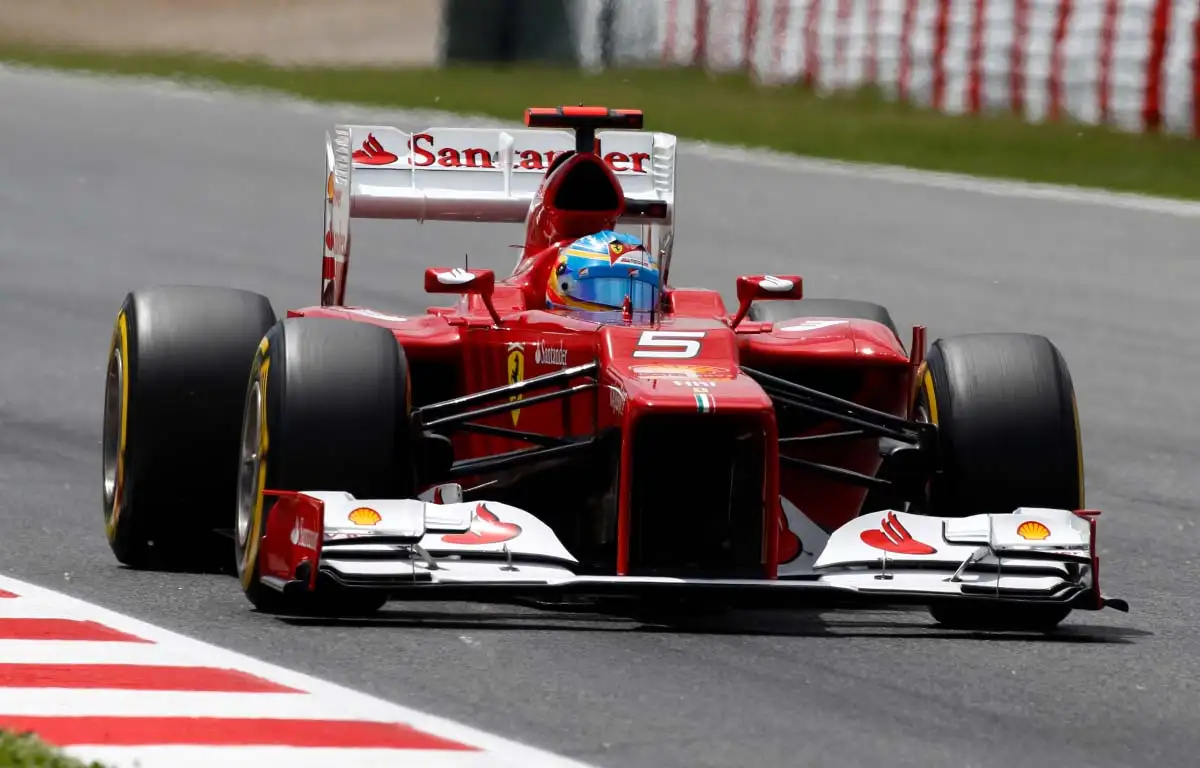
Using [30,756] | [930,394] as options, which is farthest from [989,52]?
[30,756]

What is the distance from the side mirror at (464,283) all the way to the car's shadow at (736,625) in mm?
1048

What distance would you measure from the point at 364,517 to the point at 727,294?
A: 9009 millimetres

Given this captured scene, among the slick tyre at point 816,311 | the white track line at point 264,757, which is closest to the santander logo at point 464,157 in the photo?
the slick tyre at point 816,311

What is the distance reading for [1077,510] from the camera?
24.2 ft

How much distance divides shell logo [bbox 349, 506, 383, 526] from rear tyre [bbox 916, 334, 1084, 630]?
175cm

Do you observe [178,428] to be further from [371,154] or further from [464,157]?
[464,157]

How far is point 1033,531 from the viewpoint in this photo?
712 centimetres

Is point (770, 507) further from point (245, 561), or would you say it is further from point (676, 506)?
point (245, 561)

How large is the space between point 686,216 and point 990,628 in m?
11.9

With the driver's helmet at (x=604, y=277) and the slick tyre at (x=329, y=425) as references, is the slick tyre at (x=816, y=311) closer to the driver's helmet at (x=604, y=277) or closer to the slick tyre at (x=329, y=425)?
the driver's helmet at (x=604, y=277)

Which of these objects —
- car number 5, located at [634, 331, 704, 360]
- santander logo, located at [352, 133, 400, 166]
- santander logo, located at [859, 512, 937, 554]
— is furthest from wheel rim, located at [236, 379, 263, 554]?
santander logo, located at [352, 133, 400, 166]

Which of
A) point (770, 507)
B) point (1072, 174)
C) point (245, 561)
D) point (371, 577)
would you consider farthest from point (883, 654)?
point (1072, 174)

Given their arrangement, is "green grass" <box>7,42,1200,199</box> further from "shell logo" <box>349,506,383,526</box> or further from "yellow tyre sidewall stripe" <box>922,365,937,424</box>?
"shell logo" <box>349,506,383,526</box>

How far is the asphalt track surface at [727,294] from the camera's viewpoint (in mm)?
6055
